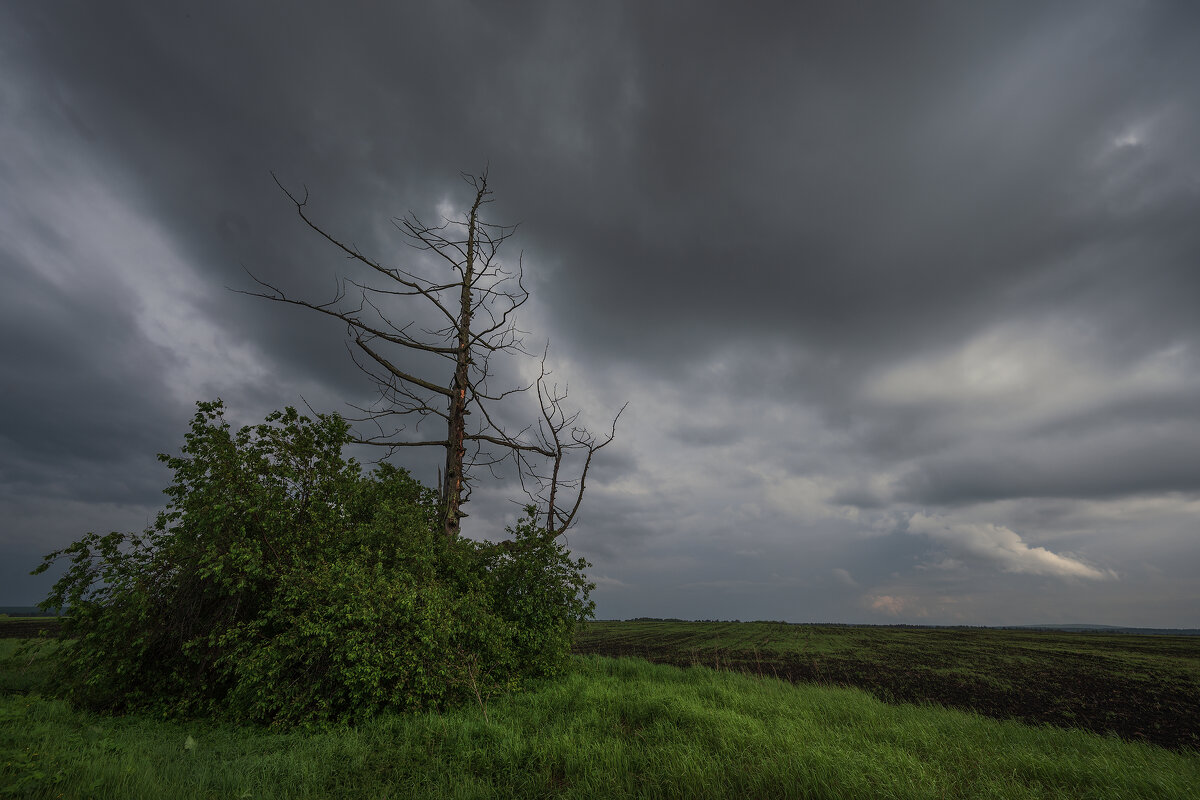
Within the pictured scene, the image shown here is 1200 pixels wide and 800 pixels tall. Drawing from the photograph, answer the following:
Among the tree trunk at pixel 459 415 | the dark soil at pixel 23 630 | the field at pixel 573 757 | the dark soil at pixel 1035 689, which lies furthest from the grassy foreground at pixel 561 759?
the dark soil at pixel 23 630

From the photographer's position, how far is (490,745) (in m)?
7.79

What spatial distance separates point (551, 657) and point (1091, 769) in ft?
34.8

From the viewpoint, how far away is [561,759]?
7.44 meters

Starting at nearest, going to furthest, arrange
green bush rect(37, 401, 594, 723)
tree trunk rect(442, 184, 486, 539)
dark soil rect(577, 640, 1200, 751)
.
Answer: green bush rect(37, 401, 594, 723) < tree trunk rect(442, 184, 486, 539) < dark soil rect(577, 640, 1200, 751)

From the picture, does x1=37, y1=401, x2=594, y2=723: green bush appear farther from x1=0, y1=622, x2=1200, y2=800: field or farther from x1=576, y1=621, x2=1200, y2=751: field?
x1=576, y1=621, x2=1200, y2=751: field

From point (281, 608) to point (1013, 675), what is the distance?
47.3 metres

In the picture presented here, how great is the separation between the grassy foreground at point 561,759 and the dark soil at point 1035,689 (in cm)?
1163

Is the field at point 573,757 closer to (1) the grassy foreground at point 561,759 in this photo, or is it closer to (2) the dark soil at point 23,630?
(1) the grassy foreground at point 561,759

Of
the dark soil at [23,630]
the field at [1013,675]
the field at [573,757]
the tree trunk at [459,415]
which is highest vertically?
the tree trunk at [459,415]

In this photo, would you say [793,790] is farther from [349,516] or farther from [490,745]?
[349,516]

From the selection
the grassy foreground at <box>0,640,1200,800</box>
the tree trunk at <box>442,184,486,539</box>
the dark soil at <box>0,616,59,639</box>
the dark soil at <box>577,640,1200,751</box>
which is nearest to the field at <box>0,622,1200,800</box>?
the grassy foreground at <box>0,640,1200,800</box>

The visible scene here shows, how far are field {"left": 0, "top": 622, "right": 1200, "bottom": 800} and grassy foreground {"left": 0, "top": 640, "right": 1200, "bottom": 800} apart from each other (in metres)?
0.03

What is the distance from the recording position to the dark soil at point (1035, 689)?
2194 cm

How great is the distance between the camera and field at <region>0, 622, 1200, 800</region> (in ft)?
19.7
